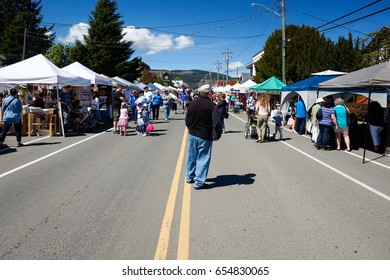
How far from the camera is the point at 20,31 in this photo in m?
58.4

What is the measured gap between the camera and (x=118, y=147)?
36.1 feet

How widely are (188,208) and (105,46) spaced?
1861 inches

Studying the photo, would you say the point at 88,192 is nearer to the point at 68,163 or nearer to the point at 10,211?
the point at 10,211

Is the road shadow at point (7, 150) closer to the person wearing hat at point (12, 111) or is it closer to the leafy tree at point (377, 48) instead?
the person wearing hat at point (12, 111)

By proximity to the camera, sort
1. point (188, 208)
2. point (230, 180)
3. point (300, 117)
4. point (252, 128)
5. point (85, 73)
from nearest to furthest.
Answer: point (188, 208), point (230, 180), point (252, 128), point (300, 117), point (85, 73)

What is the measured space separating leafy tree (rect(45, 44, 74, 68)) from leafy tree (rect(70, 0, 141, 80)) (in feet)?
39.8

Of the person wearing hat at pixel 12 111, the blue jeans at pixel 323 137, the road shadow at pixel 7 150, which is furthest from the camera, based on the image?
the blue jeans at pixel 323 137

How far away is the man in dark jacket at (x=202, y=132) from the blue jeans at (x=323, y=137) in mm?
6372

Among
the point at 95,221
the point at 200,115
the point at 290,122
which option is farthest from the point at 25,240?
the point at 290,122

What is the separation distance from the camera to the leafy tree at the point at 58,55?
60.8m

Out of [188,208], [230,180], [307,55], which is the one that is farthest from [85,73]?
[307,55]

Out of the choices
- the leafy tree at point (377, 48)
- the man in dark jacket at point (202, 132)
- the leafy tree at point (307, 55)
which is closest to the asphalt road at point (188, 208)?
the man in dark jacket at point (202, 132)

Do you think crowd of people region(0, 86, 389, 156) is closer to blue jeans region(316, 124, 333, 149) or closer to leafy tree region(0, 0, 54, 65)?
blue jeans region(316, 124, 333, 149)

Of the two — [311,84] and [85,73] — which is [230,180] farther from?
[85,73]
